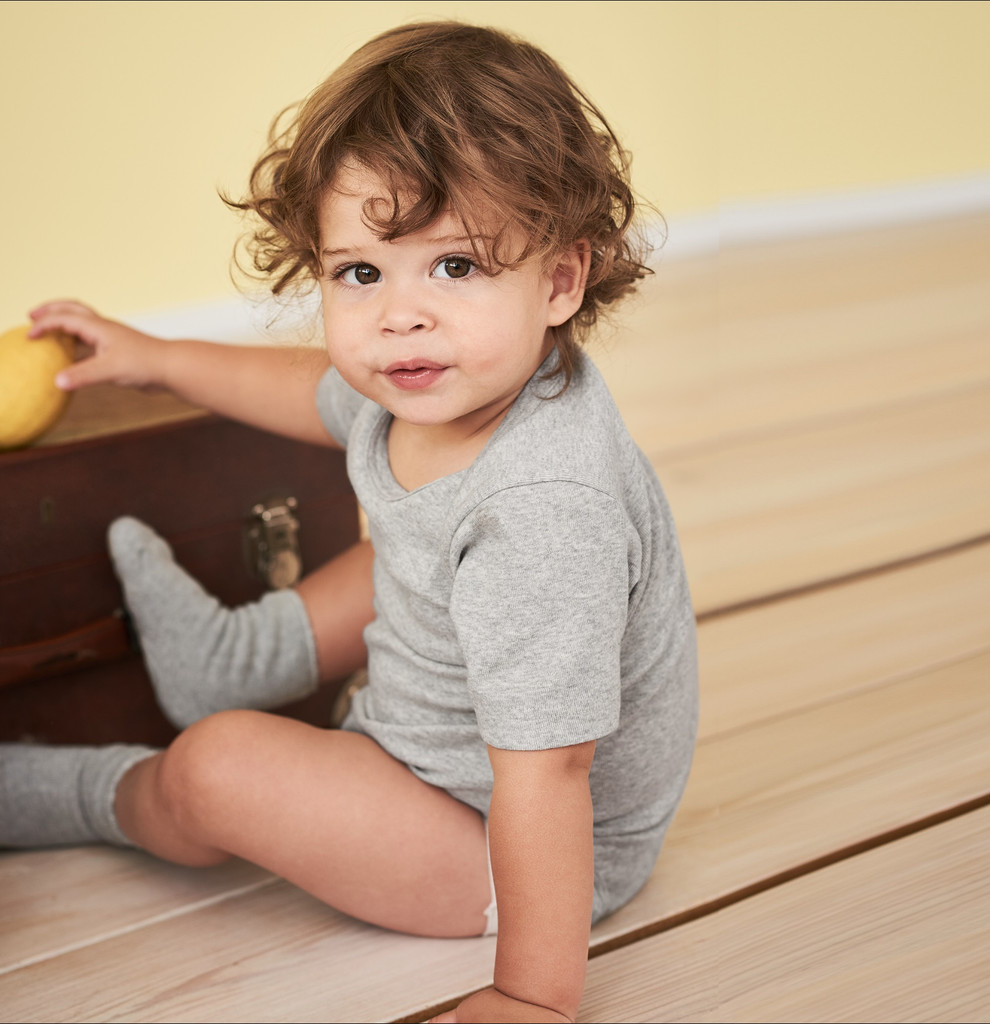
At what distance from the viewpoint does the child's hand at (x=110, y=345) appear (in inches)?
37.7

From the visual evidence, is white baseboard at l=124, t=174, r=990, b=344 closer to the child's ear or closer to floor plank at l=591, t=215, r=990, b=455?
floor plank at l=591, t=215, r=990, b=455

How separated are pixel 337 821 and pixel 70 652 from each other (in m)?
0.31

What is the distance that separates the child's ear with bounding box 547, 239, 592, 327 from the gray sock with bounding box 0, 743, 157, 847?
47cm

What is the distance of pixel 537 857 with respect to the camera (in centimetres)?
63

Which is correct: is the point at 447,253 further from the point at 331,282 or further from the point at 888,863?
the point at 888,863

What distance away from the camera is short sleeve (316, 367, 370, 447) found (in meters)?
0.90

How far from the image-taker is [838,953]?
0.73m

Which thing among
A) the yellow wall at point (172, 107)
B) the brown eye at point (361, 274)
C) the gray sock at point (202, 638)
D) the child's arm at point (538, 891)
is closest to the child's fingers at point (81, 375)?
the gray sock at point (202, 638)

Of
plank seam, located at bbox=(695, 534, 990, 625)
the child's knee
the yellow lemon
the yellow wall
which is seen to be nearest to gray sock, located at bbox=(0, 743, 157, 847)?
the child's knee

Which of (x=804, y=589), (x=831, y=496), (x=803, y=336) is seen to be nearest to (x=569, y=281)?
(x=804, y=589)

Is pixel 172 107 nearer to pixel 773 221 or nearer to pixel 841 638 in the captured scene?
pixel 773 221

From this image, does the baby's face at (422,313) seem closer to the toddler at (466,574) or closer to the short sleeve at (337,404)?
the toddler at (466,574)

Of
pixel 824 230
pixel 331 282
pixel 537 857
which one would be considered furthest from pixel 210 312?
pixel 537 857

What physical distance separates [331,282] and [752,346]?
4.95ft
